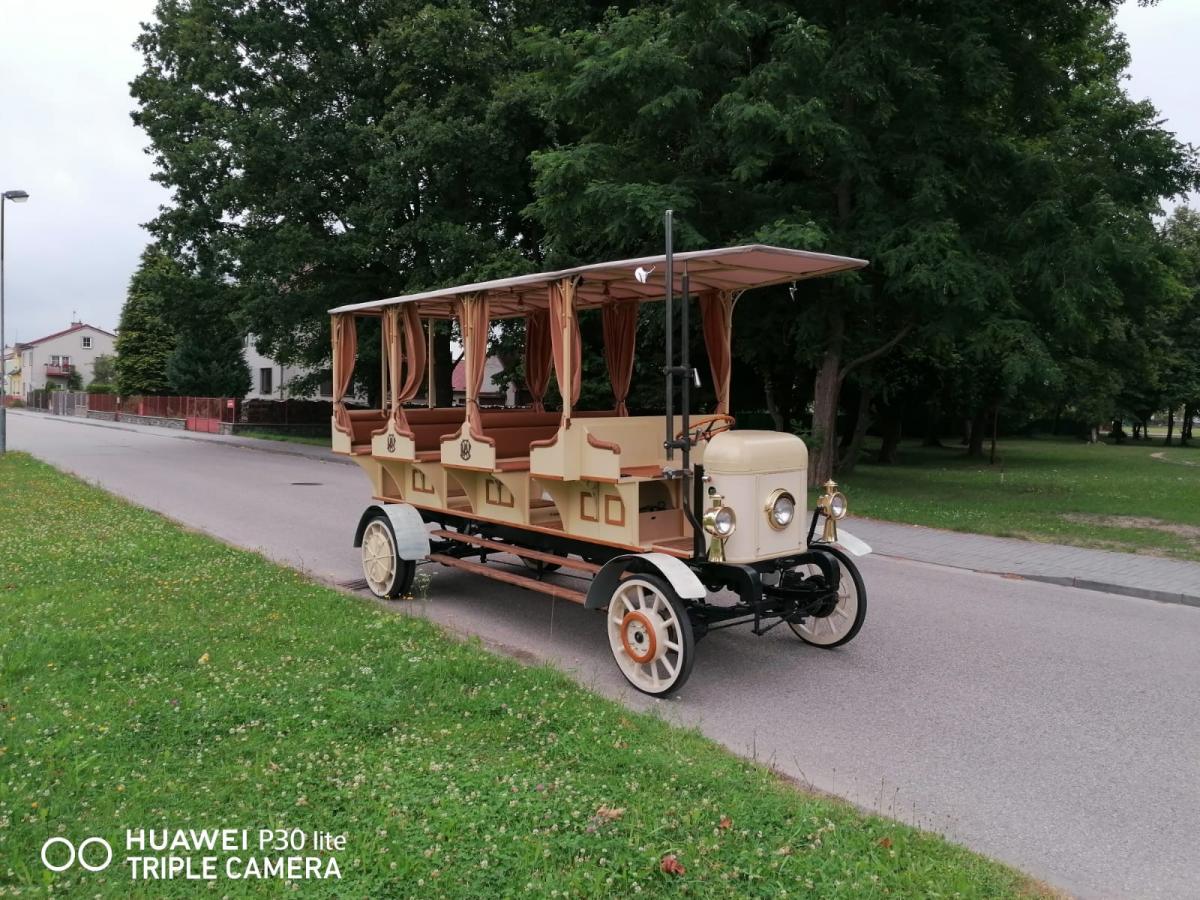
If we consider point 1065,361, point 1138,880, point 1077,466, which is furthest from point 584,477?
point 1077,466

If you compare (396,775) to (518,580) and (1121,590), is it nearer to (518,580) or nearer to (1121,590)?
(518,580)

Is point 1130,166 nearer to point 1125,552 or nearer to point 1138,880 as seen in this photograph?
point 1125,552

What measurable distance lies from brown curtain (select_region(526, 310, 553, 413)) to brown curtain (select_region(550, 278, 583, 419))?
2473 millimetres

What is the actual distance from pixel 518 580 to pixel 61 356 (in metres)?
109

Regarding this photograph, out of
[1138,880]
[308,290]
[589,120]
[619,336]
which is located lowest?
[1138,880]

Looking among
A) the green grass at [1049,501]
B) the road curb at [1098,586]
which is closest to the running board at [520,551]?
the road curb at [1098,586]

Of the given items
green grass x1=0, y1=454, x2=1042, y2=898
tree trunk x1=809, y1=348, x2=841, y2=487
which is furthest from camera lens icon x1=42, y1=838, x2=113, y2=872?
tree trunk x1=809, y1=348, x2=841, y2=487

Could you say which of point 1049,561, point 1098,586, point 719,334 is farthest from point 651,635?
point 1049,561

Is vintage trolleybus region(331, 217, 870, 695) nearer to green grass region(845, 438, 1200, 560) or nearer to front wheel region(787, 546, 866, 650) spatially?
front wheel region(787, 546, 866, 650)

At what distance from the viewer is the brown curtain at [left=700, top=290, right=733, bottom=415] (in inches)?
297

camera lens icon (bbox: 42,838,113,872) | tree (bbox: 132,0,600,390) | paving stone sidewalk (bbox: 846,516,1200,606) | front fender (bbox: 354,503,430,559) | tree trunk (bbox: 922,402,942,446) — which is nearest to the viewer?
camera lens icon (bbox: 42,838,113,872)

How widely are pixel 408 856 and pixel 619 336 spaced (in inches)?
224

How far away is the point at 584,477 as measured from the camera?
6328 mm

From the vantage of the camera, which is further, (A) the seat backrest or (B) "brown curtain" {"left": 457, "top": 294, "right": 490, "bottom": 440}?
(B) "brown curtain" {"left": 457, "top": 294, "right": 490, "bottom": 440}
